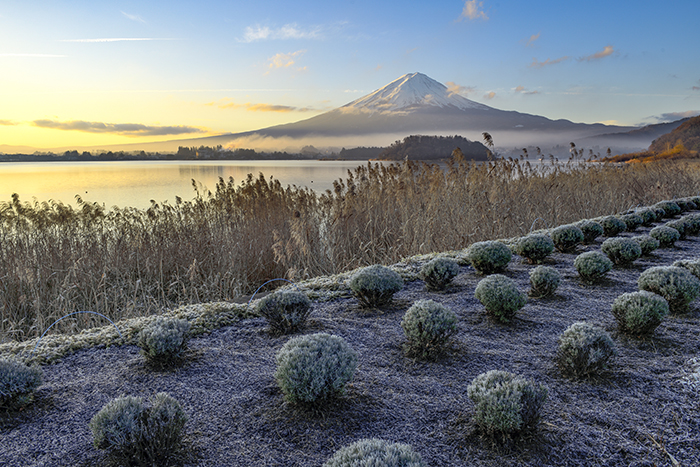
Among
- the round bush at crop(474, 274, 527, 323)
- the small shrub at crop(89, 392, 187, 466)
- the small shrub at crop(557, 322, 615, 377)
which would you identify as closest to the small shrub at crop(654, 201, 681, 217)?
the round bush at crop(474, 274, 527, 323)

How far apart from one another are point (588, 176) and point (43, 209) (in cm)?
1176

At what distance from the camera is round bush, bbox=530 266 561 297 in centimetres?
376

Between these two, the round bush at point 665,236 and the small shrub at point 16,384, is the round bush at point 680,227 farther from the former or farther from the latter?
the small shrub at point 16,384

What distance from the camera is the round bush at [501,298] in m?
3.22

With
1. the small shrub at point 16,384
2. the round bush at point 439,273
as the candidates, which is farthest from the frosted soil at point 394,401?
the round bush at point 439,273

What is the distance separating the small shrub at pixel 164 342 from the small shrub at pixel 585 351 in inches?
98.6

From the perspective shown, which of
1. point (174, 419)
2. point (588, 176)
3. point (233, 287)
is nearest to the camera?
point (174, 419)

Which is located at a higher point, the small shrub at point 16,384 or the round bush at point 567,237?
the round bush at point 567,237

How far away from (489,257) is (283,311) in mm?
2485

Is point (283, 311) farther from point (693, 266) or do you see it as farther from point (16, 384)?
point (693, 266)

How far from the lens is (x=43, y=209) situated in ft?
19.6

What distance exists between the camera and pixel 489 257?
4488 mm

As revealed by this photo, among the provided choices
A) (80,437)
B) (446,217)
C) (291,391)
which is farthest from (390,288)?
(446,217)

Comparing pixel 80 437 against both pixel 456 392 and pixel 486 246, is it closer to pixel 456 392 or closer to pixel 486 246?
pixel 456 392
